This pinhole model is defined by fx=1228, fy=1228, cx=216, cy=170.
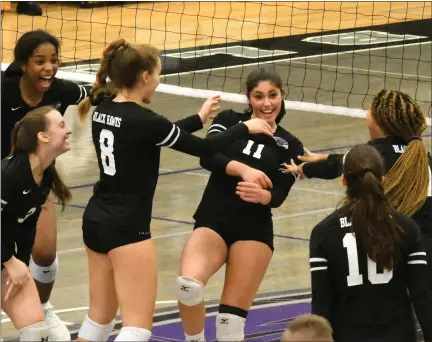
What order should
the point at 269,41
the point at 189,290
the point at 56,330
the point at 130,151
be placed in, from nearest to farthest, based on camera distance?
the point at 130,151 → the point at 189,290 → the point at 56,330 → the point at 269,41

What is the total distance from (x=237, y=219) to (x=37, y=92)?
1.52 metres

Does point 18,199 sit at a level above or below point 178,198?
above

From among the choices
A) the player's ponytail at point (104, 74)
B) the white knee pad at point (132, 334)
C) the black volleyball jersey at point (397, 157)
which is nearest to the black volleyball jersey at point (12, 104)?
the player's ponytail at point (104, 74)

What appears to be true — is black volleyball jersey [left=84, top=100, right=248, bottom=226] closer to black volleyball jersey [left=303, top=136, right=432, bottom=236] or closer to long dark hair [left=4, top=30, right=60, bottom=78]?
black volleyball jersey [left=303, top=136, right=432, bottom=236]

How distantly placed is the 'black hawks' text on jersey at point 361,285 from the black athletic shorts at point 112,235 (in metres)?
1.24

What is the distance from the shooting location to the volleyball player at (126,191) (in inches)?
247

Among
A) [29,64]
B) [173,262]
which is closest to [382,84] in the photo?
[173,262]

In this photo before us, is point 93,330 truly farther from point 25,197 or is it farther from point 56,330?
point 56,330

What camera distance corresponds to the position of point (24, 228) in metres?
6.70

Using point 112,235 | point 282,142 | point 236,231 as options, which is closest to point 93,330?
point 112,235

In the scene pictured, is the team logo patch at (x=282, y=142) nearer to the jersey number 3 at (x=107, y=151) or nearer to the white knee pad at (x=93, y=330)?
the jersey number 3 at (x=107, y=151)

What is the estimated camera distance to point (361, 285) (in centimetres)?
542

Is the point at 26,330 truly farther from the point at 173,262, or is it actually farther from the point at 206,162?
the point at 173,262

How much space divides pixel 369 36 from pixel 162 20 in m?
3.83
